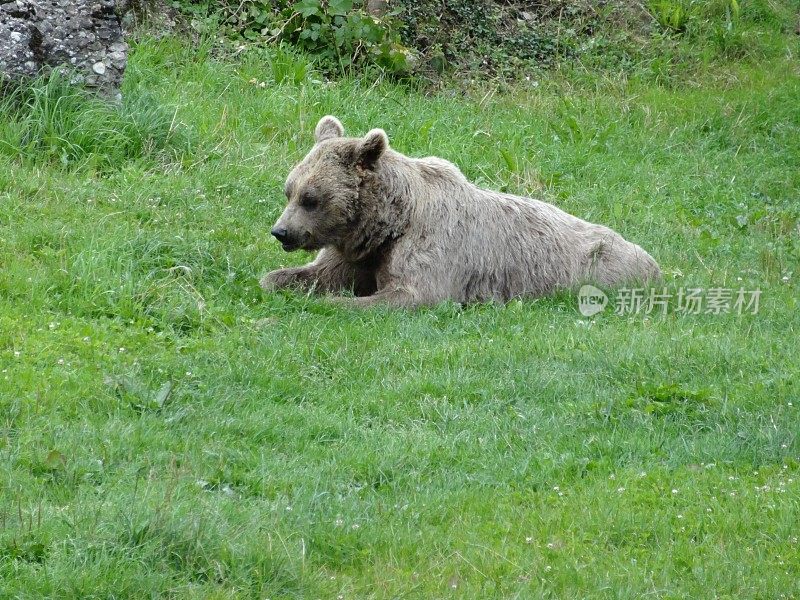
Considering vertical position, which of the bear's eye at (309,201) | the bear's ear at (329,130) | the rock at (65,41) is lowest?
the bear's eye at (309,201)

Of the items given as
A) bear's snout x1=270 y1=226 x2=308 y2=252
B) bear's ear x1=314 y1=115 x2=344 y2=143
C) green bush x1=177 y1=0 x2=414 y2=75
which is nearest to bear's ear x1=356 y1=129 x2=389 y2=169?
bear's ear x1=314 y1=115 x2=344 y2=143

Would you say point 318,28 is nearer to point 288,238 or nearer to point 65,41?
point 65,41

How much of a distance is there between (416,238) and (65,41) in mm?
3703

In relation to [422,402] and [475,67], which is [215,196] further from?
[475,67]

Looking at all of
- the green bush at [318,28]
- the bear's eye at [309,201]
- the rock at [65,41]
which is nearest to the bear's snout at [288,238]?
the bear's eye at [309,201]

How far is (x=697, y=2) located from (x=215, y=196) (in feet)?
30.3

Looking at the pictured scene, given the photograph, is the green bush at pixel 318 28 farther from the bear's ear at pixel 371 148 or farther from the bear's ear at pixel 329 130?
the bear's ear at pixel 371 148

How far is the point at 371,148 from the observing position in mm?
8688

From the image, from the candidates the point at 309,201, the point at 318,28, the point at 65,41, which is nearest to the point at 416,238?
the point at 309,201

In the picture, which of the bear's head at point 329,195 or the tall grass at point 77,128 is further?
the tall grass at point 77,128

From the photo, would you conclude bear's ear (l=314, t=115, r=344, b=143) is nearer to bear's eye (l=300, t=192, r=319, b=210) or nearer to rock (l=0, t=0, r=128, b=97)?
bear's eye (l=300, t=192, r=319, b=210)

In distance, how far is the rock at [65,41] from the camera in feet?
32.4

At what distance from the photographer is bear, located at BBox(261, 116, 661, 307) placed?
8656 millimetres

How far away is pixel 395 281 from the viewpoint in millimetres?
8633
